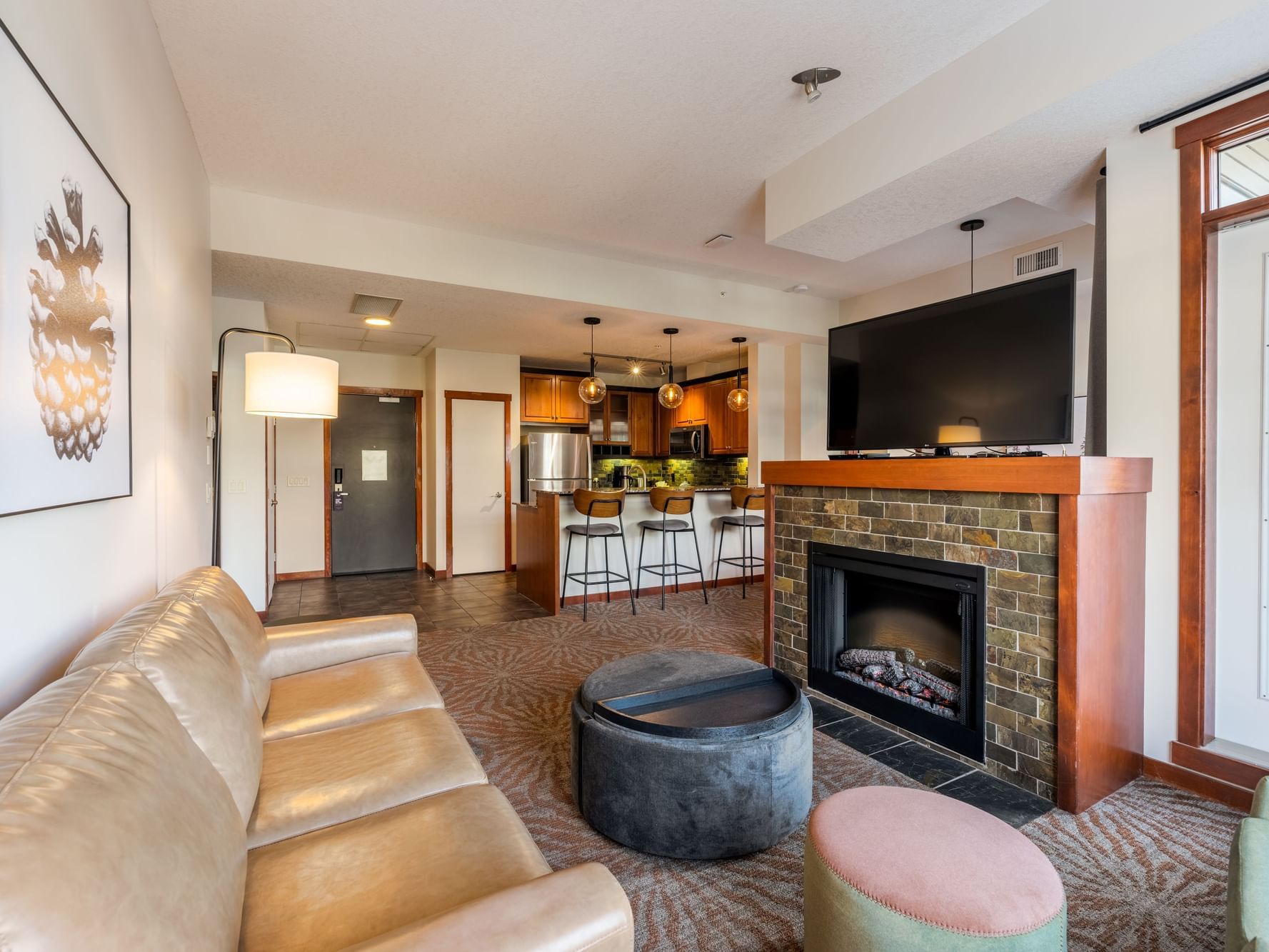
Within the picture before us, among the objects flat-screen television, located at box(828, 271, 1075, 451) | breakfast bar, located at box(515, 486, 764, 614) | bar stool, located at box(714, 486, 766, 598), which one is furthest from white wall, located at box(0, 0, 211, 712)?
bar stool, located at box(714, 486, 766, 598)

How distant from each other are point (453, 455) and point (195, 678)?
5549 millimetres

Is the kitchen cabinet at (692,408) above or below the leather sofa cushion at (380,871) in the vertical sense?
above

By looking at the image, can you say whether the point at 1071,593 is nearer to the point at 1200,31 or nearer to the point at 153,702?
the point at 1200,31

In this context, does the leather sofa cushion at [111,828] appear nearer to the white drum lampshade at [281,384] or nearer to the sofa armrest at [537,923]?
the sofa armrest at [537,923]

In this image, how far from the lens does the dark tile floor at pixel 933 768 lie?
2176 mm

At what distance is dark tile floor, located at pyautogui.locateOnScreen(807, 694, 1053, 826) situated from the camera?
2.18m

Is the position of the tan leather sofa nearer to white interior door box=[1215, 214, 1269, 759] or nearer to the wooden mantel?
the wooden mantel

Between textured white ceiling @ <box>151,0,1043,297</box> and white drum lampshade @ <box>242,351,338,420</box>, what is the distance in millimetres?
1125

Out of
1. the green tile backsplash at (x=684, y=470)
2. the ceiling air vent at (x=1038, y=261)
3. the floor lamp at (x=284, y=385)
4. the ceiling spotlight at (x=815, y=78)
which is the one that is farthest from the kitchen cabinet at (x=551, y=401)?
the ceiling spotlight at (x=815, y=78)

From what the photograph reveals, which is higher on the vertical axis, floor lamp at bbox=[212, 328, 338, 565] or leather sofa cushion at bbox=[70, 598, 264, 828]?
floor lamp at bbox=[212, 328, 338, 565]

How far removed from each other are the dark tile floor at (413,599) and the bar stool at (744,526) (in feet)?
6.36

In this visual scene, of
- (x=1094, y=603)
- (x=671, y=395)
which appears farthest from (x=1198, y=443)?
(x=671, y=395)

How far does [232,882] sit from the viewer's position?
3.24ft

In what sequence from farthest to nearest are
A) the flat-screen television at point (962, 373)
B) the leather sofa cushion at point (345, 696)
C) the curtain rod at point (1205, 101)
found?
the flat-screen television at point (962, 373), the curtain rod at point (1205, 101), the leather sofa cushion at point (345, 696)
